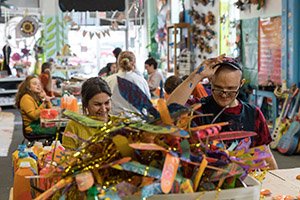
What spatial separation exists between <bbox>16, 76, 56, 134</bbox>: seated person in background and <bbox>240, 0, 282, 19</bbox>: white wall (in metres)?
3.68

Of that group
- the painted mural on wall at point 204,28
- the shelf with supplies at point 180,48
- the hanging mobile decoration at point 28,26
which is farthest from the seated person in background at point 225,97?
the hanging mobile decoration at point 28,26

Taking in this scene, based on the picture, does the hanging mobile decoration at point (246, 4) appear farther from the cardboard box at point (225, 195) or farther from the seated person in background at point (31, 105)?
the cardboard box at point (225, 195)

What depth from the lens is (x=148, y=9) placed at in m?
13.8

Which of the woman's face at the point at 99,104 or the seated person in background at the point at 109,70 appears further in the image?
the seated person in background at the point at 109,70

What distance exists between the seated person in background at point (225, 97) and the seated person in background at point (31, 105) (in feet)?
11.7

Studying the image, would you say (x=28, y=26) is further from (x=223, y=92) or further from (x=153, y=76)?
(x=223, y=92)

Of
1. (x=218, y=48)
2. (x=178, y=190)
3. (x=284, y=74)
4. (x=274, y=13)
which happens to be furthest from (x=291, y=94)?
(x=178, y=190)

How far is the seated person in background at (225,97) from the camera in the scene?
2307 mm

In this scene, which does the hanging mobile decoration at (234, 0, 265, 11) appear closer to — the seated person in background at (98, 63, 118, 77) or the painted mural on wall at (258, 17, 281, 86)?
the painted mural on wall at (258, 17, 281, 86)

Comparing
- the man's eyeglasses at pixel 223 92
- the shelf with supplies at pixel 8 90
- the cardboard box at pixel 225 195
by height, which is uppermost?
the man's eyeglasses at pixel 223 92

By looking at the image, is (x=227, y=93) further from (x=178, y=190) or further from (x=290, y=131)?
(x=290, y=131)

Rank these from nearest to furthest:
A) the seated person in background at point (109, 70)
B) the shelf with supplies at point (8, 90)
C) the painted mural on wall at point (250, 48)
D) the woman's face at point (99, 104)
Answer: the woman's face at point (99, 104) < the painted mural on wall at point (250, 48) < the seated person in background at point (109, 70) < the shelf with supplies at point (8, 90)

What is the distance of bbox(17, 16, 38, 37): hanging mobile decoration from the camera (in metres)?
12.5

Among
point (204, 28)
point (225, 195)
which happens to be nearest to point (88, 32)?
point (204, 28)
